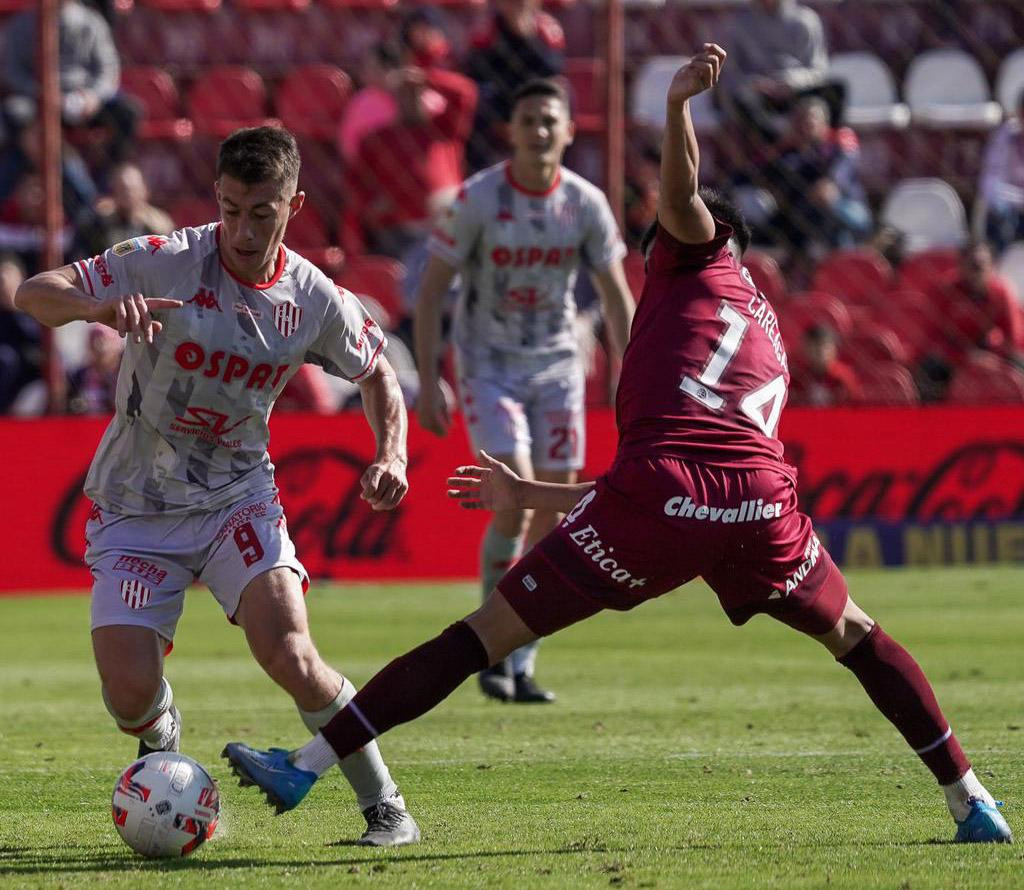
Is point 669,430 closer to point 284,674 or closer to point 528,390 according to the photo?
point 284,674

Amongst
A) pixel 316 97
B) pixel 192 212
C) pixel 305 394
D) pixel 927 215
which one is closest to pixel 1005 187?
pixel 927 215

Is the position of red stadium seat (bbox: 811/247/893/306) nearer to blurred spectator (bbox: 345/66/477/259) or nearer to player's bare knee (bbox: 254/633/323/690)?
blurred spectator (bbox: 345/66/477/259)

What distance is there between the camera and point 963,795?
17.9ft

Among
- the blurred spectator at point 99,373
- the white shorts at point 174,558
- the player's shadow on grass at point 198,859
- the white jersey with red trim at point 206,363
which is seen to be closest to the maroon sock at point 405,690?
the player's shadow on grass at point 198,859

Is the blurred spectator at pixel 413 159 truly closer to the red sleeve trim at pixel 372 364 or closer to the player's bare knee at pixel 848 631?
the red sleeve trim at pixel 372 364

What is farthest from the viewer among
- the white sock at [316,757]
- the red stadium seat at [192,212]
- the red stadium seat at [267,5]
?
the red stadium seat at [267,5]

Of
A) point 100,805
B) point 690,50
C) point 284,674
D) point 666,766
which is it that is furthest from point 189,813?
point 690,50

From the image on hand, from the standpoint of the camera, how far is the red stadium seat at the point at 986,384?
14875mm

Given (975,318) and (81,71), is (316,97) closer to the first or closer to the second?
(81,71)

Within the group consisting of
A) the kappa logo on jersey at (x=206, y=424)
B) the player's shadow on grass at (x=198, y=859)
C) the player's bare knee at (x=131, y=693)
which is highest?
the kappa logo on jersey at (x=206, y=424)

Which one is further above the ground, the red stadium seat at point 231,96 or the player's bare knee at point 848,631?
the player's bare knee at point 848,631

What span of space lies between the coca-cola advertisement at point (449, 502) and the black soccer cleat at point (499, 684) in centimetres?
470

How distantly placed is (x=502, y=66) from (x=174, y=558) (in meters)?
11.1

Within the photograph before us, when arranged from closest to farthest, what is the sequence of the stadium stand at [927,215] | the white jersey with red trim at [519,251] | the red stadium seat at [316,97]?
the white jersey with red trim at [519,251]
the red stadium seat at [316,97]
the stadium stand at [927,215]
